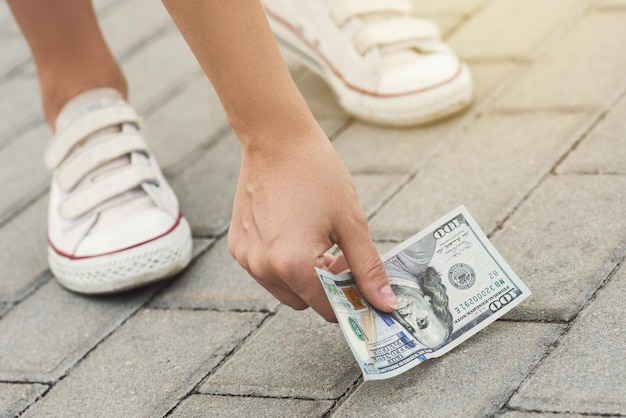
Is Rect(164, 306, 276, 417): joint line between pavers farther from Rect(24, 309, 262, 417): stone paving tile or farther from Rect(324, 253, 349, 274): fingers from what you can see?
Rect(324, 253, 349, 274): fingers

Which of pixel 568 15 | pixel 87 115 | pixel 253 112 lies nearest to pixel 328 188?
pixel 253 112

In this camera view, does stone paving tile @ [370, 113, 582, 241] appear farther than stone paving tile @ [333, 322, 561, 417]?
Yes

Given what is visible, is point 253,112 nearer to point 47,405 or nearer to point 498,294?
point 498,294

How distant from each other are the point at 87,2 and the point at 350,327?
1.02 m

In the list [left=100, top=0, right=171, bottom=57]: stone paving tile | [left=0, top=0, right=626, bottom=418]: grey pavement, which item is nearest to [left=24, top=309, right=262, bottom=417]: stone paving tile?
[left=0, top=0, right=626, bottom=418]: grey pavement

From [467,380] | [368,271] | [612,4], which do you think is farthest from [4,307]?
[612,4]

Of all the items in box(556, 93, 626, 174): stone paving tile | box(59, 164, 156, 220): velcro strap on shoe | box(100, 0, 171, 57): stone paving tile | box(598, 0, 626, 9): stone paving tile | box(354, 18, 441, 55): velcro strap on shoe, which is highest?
box(354, 18, 441, 55): velcro strap on shoe

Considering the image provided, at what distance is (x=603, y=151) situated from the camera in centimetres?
172

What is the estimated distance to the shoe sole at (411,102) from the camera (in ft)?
6.49

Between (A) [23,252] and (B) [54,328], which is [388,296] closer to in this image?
(B) [54,328]

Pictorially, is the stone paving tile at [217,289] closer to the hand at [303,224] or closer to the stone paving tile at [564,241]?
the hand at [303,224]

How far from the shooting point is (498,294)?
52.6 inches

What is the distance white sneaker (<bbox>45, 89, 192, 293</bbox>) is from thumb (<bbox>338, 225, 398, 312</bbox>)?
1.73ft

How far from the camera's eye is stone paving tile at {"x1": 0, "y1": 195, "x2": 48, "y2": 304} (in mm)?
1824
